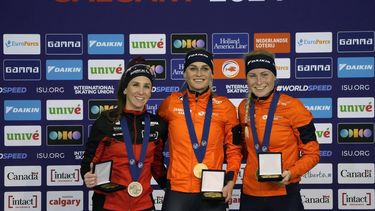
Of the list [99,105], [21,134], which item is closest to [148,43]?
[99,105]

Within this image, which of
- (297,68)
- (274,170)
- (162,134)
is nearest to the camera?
(274,170)

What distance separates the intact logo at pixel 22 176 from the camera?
4.22m

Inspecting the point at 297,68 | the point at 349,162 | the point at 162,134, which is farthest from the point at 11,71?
the point at 349,162

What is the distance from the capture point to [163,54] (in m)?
4.16

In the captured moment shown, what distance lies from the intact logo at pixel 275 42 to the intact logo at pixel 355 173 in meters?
1.15

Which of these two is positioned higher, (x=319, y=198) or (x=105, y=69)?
(x=105, y=69)

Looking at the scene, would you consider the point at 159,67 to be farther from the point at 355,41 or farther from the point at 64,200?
the point at 355,41

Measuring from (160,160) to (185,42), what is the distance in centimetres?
138

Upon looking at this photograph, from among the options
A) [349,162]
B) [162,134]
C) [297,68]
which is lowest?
[349,162]

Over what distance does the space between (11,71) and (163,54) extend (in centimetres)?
136

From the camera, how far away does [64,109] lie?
13.7 feet

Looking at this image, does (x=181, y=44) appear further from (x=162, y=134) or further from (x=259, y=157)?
(x=259, y=157)

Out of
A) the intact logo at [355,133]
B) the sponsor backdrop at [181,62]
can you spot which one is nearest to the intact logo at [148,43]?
the sponsor backdrop at [181,62]

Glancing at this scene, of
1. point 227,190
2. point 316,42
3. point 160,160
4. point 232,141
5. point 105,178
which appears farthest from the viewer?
point 316,42
